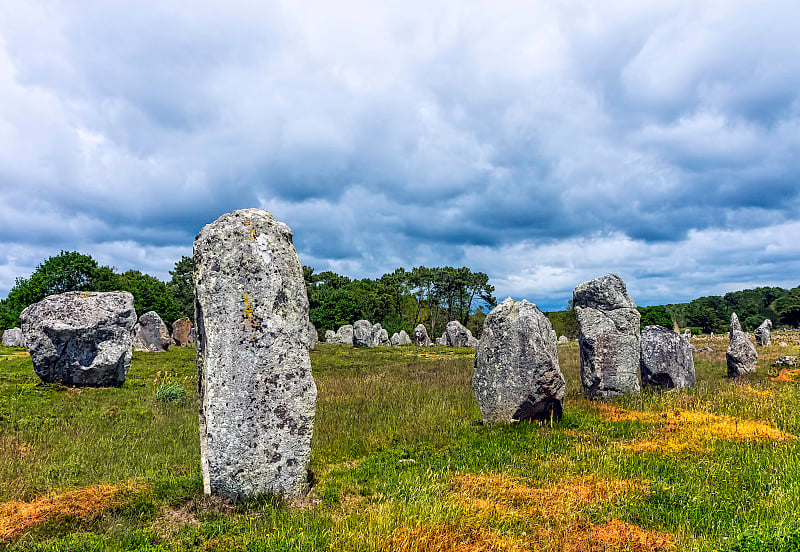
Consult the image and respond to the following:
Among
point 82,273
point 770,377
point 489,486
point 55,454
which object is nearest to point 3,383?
point 55,454

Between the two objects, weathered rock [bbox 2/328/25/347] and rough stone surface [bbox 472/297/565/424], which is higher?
weathered rock [bbox 2/328/25/347]

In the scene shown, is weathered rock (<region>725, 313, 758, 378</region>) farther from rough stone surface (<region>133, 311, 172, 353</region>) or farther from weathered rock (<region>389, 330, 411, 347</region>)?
weathered rock (<region>389, 330, 411, 347</region>)

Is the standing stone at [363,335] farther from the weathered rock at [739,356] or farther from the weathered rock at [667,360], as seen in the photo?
the weathered rock at [667,360]

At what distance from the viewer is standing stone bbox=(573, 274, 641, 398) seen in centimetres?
1530

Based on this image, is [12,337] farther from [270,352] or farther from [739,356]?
[739,356]

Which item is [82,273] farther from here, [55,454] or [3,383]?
[55,454]

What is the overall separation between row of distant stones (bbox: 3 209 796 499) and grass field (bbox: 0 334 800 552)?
679 millimetres

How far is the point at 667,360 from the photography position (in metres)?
16.4

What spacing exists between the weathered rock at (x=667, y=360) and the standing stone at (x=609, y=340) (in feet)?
4.47

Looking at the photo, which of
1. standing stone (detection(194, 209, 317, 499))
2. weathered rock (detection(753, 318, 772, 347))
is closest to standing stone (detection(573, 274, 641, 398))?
standing stone (detection(194, 209, 317, 499))

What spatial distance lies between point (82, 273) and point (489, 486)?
5196 cm

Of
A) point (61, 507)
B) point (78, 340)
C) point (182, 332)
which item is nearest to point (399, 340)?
point (182, 332)

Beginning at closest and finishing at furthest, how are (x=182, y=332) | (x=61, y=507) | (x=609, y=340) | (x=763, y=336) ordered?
(x=61, y=507), (x=609, y=340), (x=763, y=336), (x=182, y=332)

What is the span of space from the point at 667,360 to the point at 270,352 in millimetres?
14809
